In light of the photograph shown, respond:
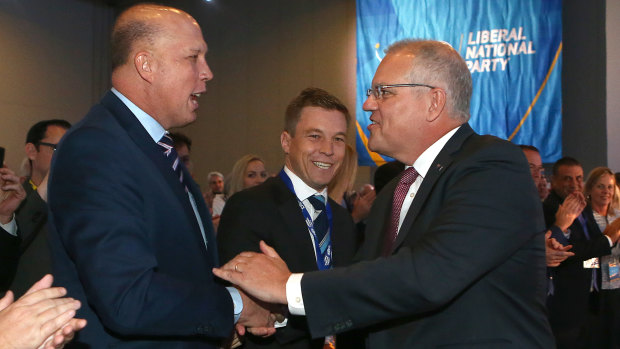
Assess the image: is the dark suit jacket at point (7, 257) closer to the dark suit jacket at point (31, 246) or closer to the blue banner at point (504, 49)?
the dark suit jacket at point (31, 246)

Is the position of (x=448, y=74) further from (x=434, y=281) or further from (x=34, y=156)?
(x=34, y=156)

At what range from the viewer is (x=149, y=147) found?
1.85 m

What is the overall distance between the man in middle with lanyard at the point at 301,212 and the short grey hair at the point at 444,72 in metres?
0.74

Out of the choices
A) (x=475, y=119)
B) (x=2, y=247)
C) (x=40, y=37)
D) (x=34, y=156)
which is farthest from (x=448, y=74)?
(x=40, y=37)

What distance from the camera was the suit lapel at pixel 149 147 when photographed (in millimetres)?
1822

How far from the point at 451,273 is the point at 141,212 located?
86 cm

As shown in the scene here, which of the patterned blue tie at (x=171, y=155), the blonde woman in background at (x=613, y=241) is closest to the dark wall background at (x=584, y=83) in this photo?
the blonde woman in background at (x=613, y=241)

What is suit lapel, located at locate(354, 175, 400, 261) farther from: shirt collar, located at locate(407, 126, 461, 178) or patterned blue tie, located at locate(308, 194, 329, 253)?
patterned blue tie, located at locate(308, 194, 329, 253)

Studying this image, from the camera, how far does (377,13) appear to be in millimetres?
8844

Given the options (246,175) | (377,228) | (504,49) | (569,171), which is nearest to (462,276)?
(377,228)

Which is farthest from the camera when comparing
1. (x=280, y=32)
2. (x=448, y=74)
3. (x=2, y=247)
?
(x=280, y=32)

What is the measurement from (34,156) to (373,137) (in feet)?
8.13

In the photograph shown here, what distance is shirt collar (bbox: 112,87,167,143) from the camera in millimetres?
1910

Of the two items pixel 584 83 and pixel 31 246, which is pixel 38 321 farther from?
pixel 584 83
